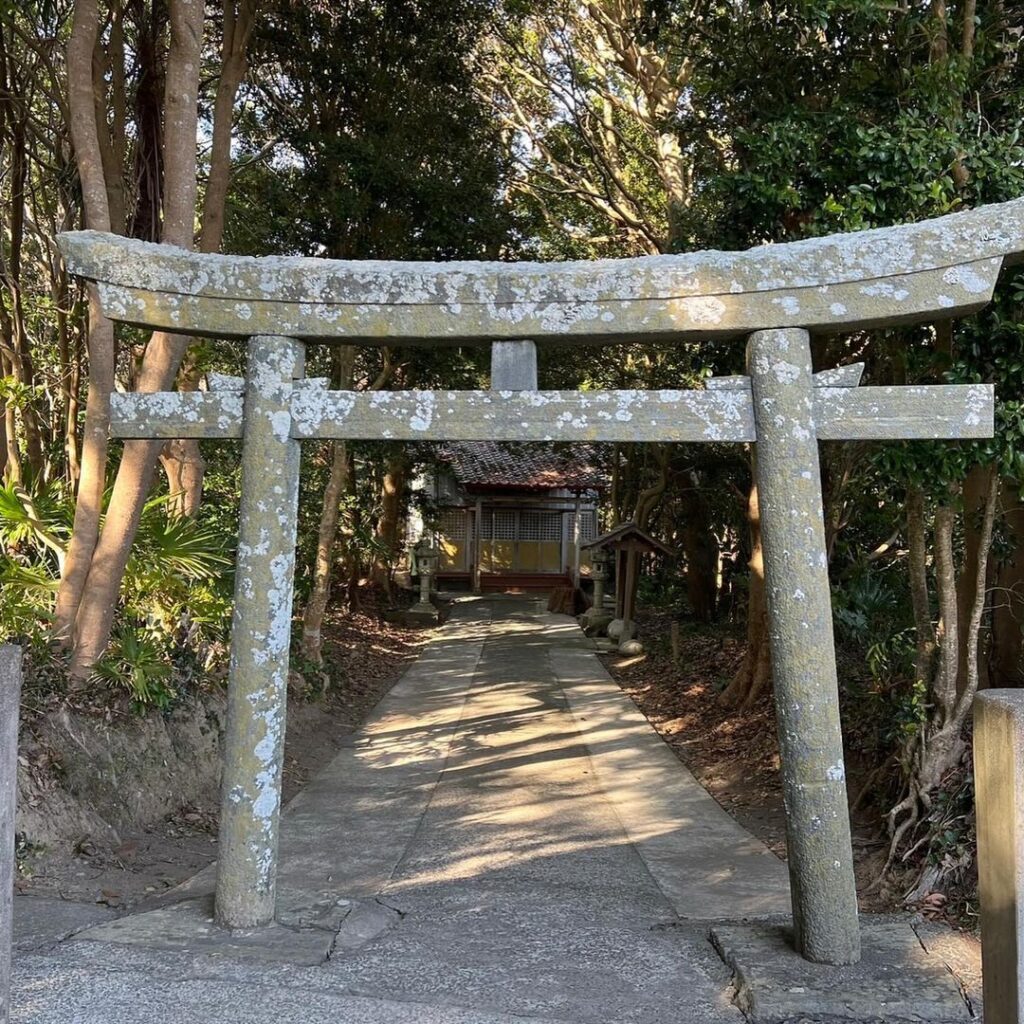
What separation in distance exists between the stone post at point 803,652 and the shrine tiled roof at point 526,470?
836 inches

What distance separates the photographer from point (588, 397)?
4266 mm

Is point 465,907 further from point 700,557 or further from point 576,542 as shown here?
point 576,542

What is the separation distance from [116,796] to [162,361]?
292cm

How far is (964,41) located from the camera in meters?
5.73

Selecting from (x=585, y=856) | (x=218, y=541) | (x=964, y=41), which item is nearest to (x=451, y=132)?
(x=218, y=541)

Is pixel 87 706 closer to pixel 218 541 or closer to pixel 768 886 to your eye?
pixel 218 541

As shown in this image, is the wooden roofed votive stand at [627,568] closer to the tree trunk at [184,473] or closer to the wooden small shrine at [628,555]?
the wooden small shrine at [628,555]

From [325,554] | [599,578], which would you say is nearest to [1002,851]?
[325,554]

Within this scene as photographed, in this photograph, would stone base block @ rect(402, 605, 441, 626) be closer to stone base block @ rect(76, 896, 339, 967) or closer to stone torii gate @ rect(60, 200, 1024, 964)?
stone base block @ rect(76, 896, 339, 967)

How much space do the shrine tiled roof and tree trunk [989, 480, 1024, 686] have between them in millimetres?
18914

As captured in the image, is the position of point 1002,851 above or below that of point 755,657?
above

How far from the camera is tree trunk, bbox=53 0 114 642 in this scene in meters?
6.30

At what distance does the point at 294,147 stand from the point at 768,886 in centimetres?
979

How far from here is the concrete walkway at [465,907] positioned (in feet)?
12.3
